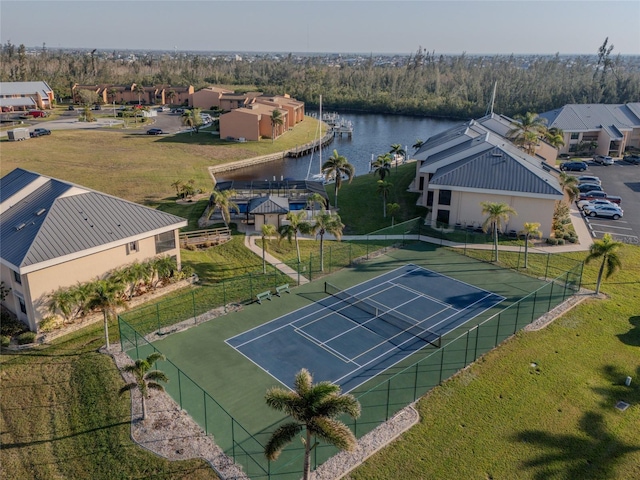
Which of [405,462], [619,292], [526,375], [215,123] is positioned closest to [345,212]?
[619,292]

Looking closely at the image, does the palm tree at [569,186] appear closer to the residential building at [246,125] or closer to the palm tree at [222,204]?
the palm tree at [222,204]

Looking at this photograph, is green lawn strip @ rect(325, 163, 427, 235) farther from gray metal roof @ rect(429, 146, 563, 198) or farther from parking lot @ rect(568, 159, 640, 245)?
parking lot @ rect(568, 159, 640, 245)

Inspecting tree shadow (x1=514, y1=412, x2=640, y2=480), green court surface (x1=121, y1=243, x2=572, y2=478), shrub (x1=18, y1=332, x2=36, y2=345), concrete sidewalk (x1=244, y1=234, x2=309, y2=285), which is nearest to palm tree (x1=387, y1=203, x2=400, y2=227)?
green court surface (x1=121, y1=243, x2=572, y2=478)

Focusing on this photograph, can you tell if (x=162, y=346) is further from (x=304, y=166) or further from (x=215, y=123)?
(x=215, y=123)

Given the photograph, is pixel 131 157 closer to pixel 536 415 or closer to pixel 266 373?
pixel 266 373

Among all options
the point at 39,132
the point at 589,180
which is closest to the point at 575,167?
the point at 589,180

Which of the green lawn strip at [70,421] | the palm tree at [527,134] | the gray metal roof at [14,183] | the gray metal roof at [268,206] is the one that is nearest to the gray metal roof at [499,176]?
the palm tree at [527,134]
